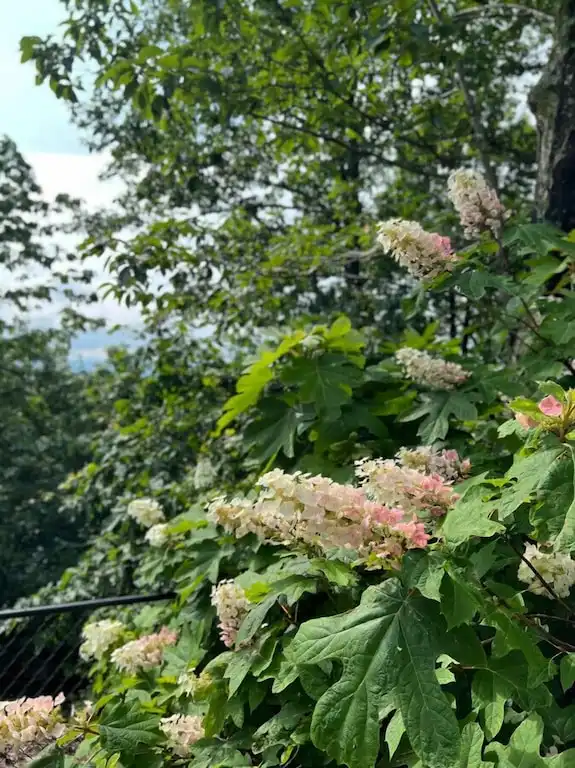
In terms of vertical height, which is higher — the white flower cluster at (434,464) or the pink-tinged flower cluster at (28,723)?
the white flower cluster at (434,464)

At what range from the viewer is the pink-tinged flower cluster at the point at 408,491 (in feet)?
4.01

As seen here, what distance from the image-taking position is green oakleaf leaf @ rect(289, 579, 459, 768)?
1.01 metres

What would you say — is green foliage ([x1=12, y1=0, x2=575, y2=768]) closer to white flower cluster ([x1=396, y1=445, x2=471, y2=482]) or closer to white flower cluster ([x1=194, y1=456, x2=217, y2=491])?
white flower cluster ([x1=396, y1=445, x2=471, y2=482])

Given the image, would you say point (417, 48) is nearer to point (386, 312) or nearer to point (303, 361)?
point (303, 361)

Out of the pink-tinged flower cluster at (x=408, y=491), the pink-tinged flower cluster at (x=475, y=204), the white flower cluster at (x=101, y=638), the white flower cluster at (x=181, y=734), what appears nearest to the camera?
the pink-tinged flower cluster at (x=408, y=491)

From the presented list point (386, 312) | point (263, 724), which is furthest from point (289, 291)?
point (263, 724)

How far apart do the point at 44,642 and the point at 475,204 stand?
3.98m

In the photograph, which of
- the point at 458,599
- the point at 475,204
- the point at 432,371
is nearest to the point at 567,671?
the point at 458,599

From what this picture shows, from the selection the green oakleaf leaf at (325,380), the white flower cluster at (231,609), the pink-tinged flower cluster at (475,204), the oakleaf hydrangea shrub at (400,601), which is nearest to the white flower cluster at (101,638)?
the oakleaf hydrangea shrub at (400,601)

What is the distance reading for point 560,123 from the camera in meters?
2.98

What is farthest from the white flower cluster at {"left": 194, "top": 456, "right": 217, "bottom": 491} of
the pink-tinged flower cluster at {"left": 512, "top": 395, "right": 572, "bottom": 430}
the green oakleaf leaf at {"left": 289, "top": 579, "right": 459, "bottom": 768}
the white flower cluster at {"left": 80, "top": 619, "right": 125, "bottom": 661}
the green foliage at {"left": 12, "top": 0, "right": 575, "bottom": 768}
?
the pink-tinged flower cluster at {"left": 512, "top": 395, "right": 572, "bottom": 430}

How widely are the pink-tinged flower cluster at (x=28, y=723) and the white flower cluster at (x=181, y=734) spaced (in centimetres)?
27

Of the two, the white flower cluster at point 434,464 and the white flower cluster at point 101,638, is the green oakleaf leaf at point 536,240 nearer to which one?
the white flower cluster at point 434,464

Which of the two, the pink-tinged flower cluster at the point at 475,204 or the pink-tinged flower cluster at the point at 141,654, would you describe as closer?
the pink-tinged flower cluster at the point at 475,204
